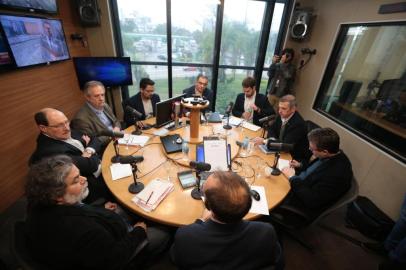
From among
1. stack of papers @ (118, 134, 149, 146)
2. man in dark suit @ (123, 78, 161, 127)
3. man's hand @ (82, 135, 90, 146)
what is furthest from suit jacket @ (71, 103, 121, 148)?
man in dark suit @ (123, 78, 161, 127)

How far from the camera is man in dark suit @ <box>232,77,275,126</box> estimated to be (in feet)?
11.2

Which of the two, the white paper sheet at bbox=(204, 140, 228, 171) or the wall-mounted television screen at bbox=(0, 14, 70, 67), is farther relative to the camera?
the wall-mounted television screen at bbox=(0, 14, 70, 67)

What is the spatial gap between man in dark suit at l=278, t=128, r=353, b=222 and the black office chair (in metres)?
1.71

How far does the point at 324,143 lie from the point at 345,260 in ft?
4.51

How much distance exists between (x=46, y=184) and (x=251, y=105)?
311 centimetres

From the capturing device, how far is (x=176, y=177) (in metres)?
1.88

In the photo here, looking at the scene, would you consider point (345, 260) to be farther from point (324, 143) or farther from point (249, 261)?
point (249, 261)

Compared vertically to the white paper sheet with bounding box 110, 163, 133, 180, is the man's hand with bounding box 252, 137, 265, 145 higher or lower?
higher

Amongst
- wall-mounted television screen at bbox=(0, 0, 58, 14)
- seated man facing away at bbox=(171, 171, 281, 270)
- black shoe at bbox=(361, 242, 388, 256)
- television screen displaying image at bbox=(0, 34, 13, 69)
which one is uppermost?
wall-mounted television screen at bbox=(0, 0, 58, 14)

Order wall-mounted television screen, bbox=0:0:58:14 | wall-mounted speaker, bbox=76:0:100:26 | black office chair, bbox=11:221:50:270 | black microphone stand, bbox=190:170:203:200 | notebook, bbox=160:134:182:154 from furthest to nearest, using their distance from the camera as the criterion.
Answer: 1. wall-mounted speaker, bbox=76:0:100:26
2. wall-mounted television screen, bbox=0:0:58:14
3. notebook, bbox=160:134:182:154
4. black microphone stand, bbox=190:170:203:200
5. black office chair, bbox=11:221:50:270

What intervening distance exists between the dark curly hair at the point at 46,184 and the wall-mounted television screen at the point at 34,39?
7.10 ft

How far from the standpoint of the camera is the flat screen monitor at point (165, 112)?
2429 mm

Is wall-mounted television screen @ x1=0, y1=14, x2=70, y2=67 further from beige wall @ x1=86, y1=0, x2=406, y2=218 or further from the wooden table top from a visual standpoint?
the wooden table top

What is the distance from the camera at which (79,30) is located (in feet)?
12.1
